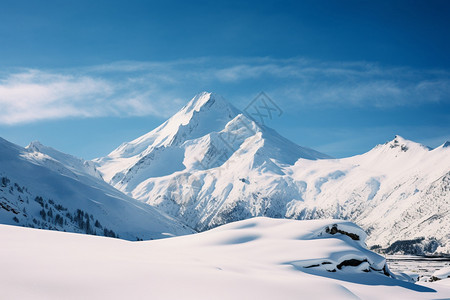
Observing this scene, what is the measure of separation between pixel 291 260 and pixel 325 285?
11350 mm

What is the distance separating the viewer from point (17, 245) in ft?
73.8

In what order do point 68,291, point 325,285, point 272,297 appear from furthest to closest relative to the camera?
point 325,285 → point 272,297 → point 68,291

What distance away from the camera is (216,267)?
27.8 m

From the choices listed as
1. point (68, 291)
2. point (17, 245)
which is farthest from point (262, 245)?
point (68, 291)

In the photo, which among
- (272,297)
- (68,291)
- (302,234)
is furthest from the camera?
(302,234)

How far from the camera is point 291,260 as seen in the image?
37.0m

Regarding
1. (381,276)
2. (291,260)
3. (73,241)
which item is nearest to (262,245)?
(291,260)

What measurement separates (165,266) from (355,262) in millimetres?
24630

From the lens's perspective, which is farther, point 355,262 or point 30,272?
point 355,262

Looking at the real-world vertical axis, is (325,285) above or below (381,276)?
below

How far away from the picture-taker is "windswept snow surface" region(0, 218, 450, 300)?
661 inches

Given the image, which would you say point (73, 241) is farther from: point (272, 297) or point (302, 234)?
point (302, 234)

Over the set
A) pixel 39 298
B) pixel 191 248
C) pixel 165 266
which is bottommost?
pixel 39 298

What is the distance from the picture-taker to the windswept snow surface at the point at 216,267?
16.8 meters
